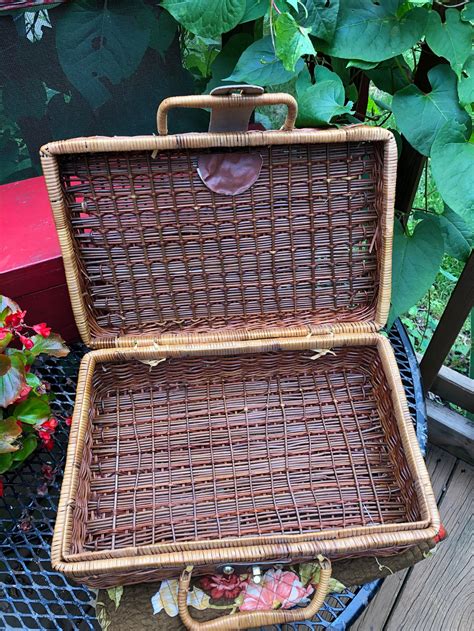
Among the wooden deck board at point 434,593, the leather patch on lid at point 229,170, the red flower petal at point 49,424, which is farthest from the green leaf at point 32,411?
the wooden deck board at point 434,593

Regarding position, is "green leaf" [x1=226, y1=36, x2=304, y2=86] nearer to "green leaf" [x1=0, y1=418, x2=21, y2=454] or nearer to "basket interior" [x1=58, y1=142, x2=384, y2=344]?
"basket interior" [x1=58, y1=142, x2=384, y2=344]

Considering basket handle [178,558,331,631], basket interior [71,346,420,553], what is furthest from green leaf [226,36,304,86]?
basket handle [178,558,331,631]

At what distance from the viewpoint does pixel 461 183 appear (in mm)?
712

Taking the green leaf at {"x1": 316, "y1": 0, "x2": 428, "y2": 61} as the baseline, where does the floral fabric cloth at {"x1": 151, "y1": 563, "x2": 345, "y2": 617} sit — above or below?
below

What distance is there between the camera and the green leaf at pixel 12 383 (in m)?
0.67

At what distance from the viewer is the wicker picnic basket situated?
0.74 meters

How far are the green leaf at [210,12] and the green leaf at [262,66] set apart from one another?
0.18ft

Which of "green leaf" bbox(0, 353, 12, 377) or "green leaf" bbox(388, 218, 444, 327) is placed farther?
"green leaf" bbox(388, 218, 444, 327)

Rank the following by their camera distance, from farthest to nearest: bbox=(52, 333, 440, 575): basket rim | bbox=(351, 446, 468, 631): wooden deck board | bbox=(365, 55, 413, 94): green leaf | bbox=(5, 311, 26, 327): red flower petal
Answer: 1. bbox=(351, 446, 468, 631): wooden deck board
2. bbox=(365, 55, 413, 94): green leaf
3. bbox=(5, 311, 26, 327): red flower petal
4. bbox=(52, 333, 440, 575): basket rim

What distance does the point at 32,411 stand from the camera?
28.6 inches

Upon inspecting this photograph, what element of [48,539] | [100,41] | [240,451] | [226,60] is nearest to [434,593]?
[240,451]

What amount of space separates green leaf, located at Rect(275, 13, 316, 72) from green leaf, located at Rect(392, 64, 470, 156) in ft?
0.71

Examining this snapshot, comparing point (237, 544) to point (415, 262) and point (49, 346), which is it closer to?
point (49, 346)

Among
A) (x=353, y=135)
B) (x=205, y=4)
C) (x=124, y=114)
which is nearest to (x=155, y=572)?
(x=353, y=135)
